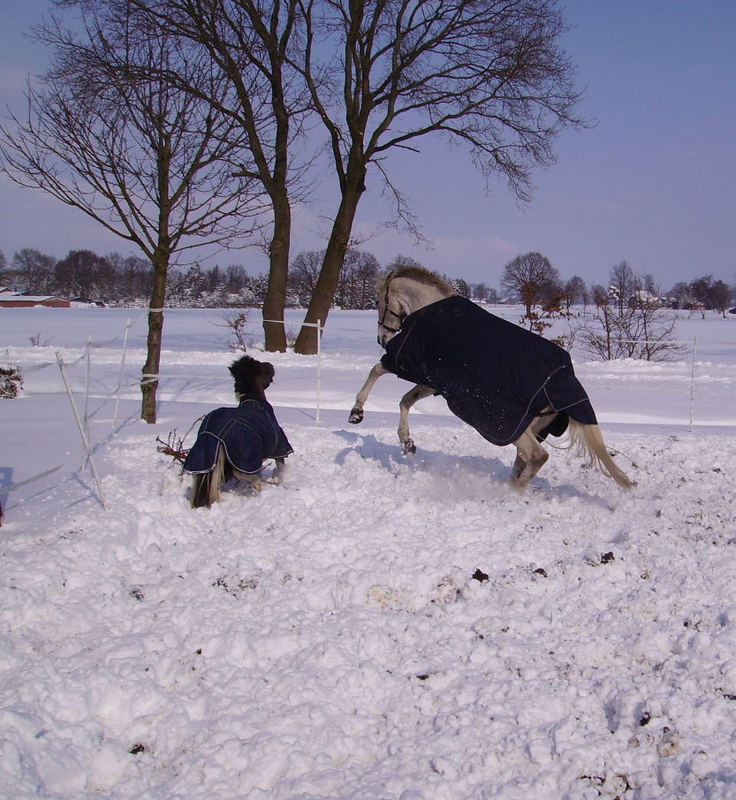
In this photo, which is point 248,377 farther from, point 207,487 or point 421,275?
point 421,275

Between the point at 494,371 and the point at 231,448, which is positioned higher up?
the point at 494,371

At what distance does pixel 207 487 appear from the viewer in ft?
17.3

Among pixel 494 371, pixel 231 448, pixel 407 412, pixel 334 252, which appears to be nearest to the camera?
pixel 494 371

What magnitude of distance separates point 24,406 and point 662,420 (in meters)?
10.1

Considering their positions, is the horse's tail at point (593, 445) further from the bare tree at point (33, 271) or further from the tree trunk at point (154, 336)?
the bare tree at point (33, 271)

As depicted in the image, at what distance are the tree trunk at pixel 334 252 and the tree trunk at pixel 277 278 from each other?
2.21 feet

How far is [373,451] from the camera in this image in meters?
7.04

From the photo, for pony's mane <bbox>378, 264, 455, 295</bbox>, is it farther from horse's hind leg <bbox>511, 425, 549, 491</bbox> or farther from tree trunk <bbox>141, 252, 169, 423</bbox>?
tree trunk <bbox>141, 252, 169, 423</bbox>

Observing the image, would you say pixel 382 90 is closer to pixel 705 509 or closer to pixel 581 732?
pixel 705 509

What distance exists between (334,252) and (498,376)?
16.6 metres

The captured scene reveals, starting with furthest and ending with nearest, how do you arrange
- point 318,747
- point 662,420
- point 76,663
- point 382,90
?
point 382,90 → point 662,420 → point 76,663 → point 318,747

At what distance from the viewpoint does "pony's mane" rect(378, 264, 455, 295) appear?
19.5 ft

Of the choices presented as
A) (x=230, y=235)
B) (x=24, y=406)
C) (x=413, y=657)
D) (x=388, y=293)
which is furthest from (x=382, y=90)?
(x=413, y=657)

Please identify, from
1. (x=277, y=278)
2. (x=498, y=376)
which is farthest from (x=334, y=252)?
(x=498, y=376)
